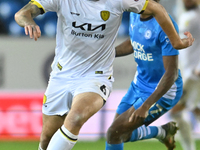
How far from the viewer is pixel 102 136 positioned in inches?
259

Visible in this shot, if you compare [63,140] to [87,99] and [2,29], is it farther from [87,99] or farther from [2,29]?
[2,29]

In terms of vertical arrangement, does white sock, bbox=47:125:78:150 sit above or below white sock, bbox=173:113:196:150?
above

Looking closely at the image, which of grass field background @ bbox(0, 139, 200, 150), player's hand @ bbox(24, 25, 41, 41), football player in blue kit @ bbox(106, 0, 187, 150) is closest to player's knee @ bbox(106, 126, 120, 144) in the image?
football player in blue kit @ bbox(106, 0, 187, 150)

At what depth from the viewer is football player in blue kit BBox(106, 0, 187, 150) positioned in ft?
12.1

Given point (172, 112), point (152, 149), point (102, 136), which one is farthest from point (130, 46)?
point (102, 136)

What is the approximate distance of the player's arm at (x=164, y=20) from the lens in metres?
3.37

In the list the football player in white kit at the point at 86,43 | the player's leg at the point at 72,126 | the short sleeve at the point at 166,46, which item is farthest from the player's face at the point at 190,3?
the player's leg at the point at 72,126

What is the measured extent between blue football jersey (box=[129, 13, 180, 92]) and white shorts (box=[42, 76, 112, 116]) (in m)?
0.58

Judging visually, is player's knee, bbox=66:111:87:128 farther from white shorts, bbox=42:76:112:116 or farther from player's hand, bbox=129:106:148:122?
player's hand, bbox=129:106:148:122

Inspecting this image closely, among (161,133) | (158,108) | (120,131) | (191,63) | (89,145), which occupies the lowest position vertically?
(89,145)

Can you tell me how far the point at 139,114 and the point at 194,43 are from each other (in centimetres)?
300

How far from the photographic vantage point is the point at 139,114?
366cm

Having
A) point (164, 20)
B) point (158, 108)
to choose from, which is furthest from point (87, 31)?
point (158, 108)

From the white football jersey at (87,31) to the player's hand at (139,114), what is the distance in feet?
1.48
